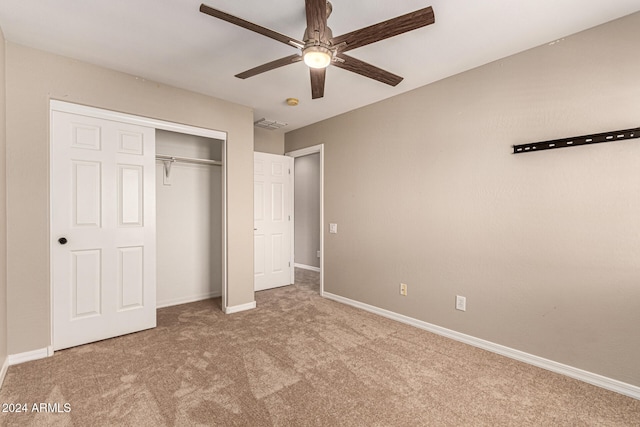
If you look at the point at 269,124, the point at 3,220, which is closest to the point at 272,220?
the point at 269,124

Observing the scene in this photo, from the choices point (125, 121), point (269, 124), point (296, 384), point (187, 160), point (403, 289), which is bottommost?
point (296, 384)

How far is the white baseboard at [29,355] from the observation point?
2.34 meters

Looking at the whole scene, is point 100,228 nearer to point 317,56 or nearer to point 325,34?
point 317,56

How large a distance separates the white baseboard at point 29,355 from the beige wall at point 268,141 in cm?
329

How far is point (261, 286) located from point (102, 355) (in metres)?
2.29

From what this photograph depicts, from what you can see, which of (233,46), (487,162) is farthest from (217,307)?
(487,162)

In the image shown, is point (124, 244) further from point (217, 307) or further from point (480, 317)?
point (480, 317)

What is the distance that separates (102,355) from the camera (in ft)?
8.23

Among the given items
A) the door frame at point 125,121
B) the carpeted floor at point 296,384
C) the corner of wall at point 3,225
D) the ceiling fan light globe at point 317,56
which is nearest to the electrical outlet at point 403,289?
the carpeted floor at point 296,384

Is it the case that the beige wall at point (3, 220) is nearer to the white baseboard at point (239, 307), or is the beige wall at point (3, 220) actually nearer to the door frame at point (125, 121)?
the door frame at point (125, 121)

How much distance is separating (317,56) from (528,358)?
9.17 ft

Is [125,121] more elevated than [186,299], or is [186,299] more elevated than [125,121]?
[125,121]

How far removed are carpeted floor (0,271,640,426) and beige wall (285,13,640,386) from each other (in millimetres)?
392

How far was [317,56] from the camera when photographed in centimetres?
179
